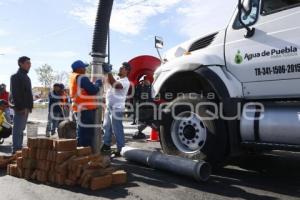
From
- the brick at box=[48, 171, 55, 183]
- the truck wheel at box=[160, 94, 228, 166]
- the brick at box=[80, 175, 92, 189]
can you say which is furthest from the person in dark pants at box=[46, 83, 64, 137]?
the brick at box=[80, 175, 92, 189]

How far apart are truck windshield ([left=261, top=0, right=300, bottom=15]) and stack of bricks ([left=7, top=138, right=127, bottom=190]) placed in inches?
112

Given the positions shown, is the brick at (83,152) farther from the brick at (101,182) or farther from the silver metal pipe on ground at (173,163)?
the silver metal pipe on ground at (173,163)

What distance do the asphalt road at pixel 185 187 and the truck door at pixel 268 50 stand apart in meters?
1.14

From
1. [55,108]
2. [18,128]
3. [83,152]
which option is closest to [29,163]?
[83,152]

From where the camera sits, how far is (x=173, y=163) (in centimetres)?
501

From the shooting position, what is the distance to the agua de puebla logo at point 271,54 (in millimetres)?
4516

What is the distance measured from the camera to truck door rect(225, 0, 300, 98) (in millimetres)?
4547

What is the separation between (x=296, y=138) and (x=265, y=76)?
91 centimetres

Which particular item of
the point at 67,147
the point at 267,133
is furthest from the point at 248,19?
the point at 67,147

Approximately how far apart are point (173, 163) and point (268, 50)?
1939 mm

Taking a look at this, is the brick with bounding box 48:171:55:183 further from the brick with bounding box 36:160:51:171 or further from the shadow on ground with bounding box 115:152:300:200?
the shadow on ground with bounding box 115:152:300:200

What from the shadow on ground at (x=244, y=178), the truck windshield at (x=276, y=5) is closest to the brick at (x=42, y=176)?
the shadow on ground at (x=244, y=178)

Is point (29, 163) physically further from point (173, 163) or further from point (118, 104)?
point (118, 104)

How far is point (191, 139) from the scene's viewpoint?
5336 mm
